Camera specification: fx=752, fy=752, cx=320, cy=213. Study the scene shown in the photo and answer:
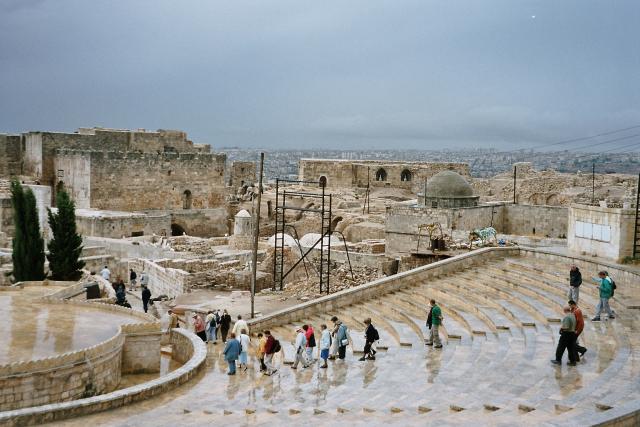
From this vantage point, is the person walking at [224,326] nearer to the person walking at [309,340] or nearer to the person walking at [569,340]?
the person walking at [309,340]

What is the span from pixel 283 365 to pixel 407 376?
115 inches

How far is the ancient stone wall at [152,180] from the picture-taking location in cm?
3441

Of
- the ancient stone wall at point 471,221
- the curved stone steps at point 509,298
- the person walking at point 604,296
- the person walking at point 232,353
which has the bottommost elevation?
the person walking at point 232,353

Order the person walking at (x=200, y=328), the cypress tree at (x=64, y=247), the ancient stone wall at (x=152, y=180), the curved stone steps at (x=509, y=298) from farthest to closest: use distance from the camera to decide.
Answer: the ancient stone wall at (x=152, y=180)
the cypress tree at (x=64, y=247)
the person walking at (x=200, y=328)
the curved stone steps at (x=509, y=298)

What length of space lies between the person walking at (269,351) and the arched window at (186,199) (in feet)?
82.3

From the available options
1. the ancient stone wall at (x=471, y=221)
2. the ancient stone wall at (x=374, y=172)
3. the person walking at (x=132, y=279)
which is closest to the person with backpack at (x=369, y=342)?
the ancient stone wall at (x=471, y=221)

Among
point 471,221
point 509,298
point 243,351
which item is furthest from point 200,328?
point 471,221

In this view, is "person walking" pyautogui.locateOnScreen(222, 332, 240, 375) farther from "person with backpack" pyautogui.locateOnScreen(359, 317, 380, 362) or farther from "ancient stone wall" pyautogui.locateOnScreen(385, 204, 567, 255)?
"ancient stone wall" pyautogui.locateOnScreen(385, 204, 567, 255)

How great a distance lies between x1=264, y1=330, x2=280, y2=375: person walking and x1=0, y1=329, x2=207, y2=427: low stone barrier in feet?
3.95

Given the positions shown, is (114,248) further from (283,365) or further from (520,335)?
(520,335)

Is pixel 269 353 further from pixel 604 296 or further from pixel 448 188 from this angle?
pixel 448 188

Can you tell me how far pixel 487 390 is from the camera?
32.4 ft

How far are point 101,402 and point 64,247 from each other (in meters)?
11.9

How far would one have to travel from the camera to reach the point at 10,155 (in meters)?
37.3
